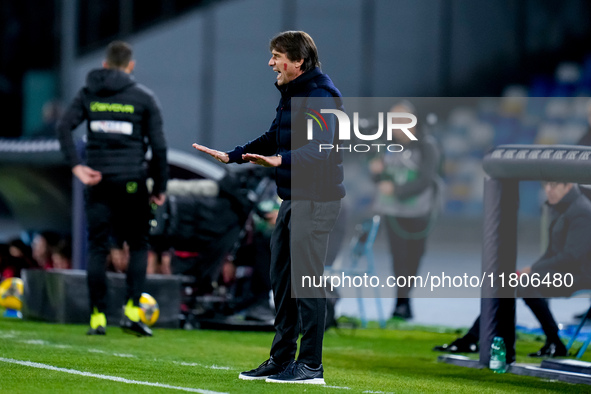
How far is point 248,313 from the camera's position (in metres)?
9.88

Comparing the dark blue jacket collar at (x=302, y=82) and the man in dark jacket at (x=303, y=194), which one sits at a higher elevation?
the dark blue jacket collar at (x=302, y=82)

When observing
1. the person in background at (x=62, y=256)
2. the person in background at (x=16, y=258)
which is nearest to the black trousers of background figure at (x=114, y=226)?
the person in background at (x=62, y=256)

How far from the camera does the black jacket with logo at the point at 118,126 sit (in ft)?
27.3

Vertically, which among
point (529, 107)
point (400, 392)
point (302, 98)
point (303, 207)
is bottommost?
point (400, 392)

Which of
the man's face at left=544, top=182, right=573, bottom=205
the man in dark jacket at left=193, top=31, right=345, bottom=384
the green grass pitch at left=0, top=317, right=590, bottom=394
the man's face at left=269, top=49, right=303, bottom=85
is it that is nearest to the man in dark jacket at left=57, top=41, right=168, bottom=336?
the green grass pitch at left=0, top=317, right=590, bottom=394

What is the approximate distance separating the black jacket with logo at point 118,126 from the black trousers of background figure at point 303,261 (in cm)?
254

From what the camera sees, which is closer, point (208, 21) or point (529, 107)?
point (208, 21)

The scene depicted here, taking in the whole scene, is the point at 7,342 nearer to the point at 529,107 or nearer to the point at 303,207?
the point at 303,207

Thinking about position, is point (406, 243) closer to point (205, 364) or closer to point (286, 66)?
point (205, 364)

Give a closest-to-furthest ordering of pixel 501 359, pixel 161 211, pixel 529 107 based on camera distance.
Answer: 1. pixel 501 359
2. pixel 161 211
3. pixel 529 107

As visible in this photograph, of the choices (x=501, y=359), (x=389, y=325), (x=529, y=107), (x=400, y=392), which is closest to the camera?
(x=400, y=392)

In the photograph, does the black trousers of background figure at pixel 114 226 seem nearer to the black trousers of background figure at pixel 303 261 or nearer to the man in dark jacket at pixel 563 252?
the black trousers of background figure at pixel 303 261

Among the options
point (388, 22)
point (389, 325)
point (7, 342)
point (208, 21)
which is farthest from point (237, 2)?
point (7, 342)

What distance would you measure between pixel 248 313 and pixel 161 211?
3.83 ft
